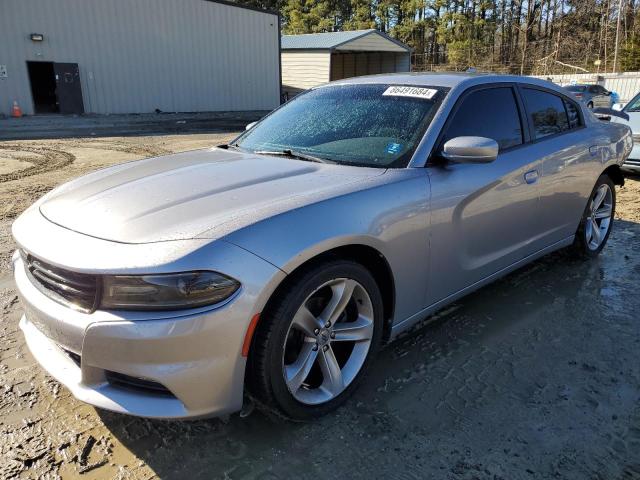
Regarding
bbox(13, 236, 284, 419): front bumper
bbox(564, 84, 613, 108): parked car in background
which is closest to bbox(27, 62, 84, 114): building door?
bbox(564, 84, 613, 108): parked car in background

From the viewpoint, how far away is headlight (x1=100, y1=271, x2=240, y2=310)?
1.97m

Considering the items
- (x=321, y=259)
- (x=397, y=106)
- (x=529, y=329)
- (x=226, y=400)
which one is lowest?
(x=529, y=329)

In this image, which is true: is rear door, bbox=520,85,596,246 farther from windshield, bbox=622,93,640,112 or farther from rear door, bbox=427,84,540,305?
windshield, bbox=622,93,640,112

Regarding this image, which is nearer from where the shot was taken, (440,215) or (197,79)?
(440,215)

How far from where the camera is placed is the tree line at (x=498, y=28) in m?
37.3

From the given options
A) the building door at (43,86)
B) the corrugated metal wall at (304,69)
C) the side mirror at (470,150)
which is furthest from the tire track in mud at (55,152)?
the corrugated metal wall at (304,69)

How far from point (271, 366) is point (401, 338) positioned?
1333mm

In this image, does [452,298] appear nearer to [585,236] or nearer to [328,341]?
[328,341]

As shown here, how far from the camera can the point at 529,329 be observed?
11.3 ft

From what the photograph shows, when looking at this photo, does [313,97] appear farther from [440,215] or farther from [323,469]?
[323,469]

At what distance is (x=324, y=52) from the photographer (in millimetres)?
31703

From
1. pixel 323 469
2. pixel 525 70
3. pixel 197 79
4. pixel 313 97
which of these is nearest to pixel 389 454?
pixel 323 469

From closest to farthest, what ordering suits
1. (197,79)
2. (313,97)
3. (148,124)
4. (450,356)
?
(450,356) → (313,97) → (148,124) → (197,79)

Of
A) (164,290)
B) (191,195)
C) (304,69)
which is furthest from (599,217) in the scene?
(304,69)
